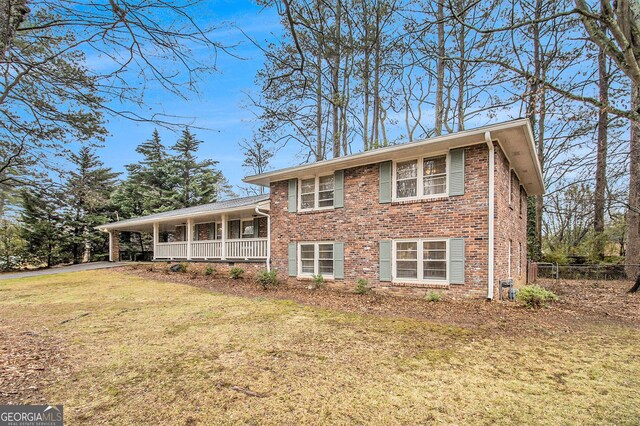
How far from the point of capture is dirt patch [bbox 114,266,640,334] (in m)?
6.38

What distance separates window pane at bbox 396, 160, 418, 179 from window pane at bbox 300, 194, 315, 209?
357 cm

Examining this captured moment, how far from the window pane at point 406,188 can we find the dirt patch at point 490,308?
3.17 meters

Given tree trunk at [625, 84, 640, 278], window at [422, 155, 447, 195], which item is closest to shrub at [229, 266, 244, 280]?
window at [422, 155, 447, 195]

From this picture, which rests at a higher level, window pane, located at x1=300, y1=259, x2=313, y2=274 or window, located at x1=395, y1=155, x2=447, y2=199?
window, located at x1=395, y1=155, x2=447, y2=199

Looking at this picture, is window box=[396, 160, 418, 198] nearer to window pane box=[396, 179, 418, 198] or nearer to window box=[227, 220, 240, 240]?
window pane box=[396, 179, 418, 198]

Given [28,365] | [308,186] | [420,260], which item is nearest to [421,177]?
[420,260]

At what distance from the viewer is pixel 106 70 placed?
3.97 metres

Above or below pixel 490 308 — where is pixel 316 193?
above

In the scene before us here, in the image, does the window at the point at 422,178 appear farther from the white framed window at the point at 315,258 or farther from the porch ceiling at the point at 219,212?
the porch ceiling at the point at 219,212

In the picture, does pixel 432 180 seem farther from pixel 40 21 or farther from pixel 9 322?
pixel 9 322

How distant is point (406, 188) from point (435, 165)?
1.10m

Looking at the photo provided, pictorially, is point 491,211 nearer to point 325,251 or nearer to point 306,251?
point 325,251

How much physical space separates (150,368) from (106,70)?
3922 millimetres

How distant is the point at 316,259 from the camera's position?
1152cm
